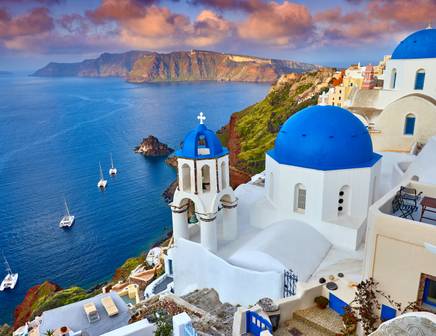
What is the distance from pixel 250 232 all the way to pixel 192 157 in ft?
13.6

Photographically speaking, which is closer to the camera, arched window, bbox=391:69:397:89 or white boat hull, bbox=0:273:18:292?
arched window, bbox=391:69:397:89

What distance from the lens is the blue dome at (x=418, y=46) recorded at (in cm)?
1769

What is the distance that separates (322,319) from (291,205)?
5.62 meters

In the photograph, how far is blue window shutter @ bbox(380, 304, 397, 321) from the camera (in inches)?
280

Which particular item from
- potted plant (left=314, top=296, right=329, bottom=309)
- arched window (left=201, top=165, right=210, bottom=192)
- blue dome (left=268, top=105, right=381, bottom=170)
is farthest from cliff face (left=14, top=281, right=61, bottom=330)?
potted plant (left=314, top=296, right=329, bottom=309)

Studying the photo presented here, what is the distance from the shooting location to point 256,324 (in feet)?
24.0

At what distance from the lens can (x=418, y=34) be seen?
18406 millimetres

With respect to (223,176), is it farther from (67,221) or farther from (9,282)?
(67,221)

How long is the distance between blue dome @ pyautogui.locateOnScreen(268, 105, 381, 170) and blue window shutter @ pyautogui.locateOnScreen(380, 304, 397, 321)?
224 inches

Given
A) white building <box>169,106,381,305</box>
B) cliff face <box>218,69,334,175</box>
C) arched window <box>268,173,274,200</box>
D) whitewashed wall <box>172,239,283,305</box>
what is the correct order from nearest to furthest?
1. whitewashed wall <box>172,239,283,305</box>
2. white building <box>169,106,381,305</box>
3. arched window <box>268,173,274,200</box>
4. cliff face <box>218,69,334,175</box>

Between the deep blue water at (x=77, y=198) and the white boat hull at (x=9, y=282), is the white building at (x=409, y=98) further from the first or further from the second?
the white boat hull at (x=9, y=282)

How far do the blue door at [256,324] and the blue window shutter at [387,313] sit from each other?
8.08 ft

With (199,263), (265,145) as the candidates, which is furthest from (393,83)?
(265,145)

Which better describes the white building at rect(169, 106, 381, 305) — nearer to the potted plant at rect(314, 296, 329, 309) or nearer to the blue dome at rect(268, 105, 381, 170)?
the blue dome at rect(268, 105, 381, 170)
